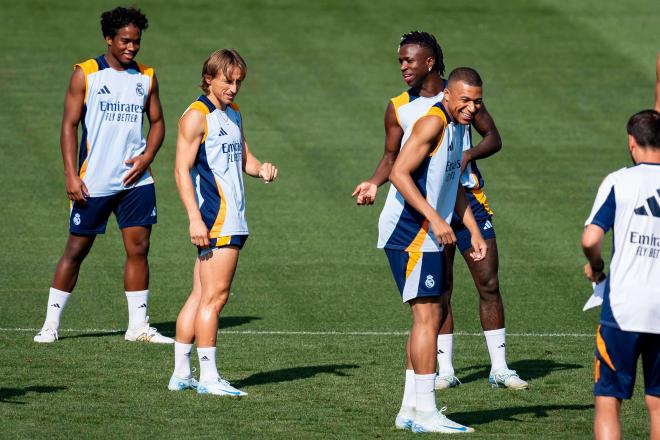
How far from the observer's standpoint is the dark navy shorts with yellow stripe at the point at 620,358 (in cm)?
693

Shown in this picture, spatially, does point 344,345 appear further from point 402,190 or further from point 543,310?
point 402,190

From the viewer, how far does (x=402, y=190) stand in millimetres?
7902

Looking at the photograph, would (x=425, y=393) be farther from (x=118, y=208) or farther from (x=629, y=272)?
(x=118, y=208)

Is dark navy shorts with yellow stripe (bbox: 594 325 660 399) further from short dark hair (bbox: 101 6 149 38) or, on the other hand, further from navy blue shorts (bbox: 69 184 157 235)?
short dark hair (bbox: 101 6 149 38)

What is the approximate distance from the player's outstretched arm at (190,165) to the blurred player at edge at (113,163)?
79.0 inches

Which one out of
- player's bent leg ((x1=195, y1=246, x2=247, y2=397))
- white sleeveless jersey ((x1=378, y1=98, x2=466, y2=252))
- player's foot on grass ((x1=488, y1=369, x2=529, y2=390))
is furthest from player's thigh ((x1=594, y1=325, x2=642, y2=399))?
player's bent leg ((x1=195, y1=246, x2=247, y2=397))

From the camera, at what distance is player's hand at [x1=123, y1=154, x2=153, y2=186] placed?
1083 centimetres

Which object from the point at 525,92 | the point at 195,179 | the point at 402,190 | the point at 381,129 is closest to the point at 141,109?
the point at 195,179

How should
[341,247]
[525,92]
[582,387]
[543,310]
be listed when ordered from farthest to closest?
[525,92], [341,247], [543,310], [582,387]

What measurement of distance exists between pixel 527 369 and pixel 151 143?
3554 mm

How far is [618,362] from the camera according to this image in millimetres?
6957

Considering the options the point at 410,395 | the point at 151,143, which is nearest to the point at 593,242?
the point at 410,395

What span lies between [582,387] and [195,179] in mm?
3061

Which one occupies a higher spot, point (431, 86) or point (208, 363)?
point (431, 86)
